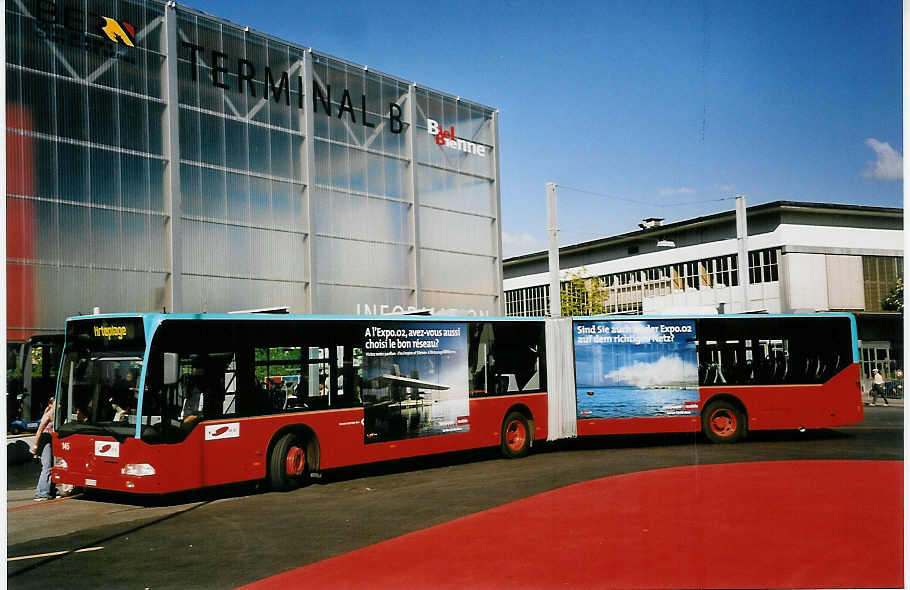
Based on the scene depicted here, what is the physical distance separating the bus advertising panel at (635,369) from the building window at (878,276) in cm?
281

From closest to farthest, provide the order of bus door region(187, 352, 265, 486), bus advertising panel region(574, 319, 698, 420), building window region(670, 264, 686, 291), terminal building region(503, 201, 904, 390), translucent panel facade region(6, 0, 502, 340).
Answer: bus door region(187, 352, 265, 486)
terminal building region(503, 201, 904, 390)
translucent panel facade region(6, 0, 502, 340)
bus advertising panel region(574, 319, 698, 420)
building window region(670, 264, 686, 291)

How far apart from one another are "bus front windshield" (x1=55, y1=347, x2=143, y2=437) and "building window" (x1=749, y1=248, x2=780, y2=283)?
9.44 metres

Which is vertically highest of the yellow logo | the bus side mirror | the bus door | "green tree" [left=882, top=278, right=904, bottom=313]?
the yellow logo

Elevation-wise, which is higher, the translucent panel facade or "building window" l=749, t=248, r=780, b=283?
the translucent panel facade

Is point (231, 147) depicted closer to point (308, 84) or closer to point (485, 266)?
point (308, 84)

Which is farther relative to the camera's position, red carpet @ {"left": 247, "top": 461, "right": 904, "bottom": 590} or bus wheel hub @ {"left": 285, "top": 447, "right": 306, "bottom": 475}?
bus wheel hub @ {"left": 285, "top": 447, "right": 306, "bottom": 475}

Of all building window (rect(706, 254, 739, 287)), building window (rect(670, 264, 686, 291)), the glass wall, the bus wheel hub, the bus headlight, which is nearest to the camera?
the bus headlight

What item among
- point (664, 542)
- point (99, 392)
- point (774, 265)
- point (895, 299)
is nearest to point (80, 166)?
point (99, 392)

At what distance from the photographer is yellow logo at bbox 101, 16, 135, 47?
13.5 meters

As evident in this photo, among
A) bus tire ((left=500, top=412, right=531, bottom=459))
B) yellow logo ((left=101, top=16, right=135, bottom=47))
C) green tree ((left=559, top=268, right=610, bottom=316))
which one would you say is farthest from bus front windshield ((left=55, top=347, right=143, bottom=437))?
green tree ((left=559, top=268, right=610, bottom=316))

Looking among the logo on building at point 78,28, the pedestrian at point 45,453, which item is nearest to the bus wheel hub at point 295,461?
the pedestrian at point 45,453

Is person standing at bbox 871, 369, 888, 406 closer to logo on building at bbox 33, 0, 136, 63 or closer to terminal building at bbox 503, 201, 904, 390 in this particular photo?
terminal building at bbox 503, 201, 904, 390

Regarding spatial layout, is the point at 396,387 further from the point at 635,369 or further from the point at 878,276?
the point at 878,276

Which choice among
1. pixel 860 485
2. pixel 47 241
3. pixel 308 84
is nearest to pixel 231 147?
pixel 308 84
